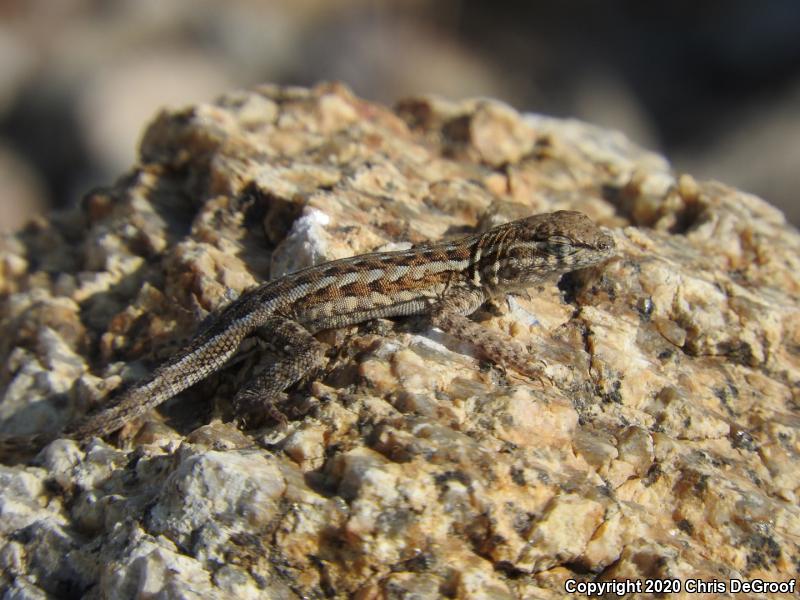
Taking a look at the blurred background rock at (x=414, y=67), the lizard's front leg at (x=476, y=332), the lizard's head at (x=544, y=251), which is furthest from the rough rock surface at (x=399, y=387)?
the blurred background rock at (x=414, y=67)

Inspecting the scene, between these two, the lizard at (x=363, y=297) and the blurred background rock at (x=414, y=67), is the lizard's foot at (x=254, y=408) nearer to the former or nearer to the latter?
the lizard at (x=363, y=297)

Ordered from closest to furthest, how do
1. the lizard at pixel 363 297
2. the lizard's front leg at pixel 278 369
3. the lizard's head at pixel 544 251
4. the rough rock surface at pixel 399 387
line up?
the rough rock surface at pixel 399 387, the lizard's front leg at pixel 278 369, the lizard at pixel 363 297, the lizard's head at pixel 544 251

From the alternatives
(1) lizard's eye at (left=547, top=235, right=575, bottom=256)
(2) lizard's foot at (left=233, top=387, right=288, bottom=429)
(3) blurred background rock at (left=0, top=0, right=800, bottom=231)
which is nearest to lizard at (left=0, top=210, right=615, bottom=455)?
(1) lizard's eye at (left=547, top=235, right=575, bottom=256)

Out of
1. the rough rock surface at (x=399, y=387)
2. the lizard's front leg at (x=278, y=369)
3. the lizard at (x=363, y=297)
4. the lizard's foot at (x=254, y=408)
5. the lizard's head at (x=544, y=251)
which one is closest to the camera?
the rough rock surface at (x=399, y=387)

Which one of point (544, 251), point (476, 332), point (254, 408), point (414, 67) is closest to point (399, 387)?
point (476, 332)

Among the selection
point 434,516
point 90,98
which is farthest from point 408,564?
point 90,98

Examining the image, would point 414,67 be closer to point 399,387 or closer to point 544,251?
point 544,251
